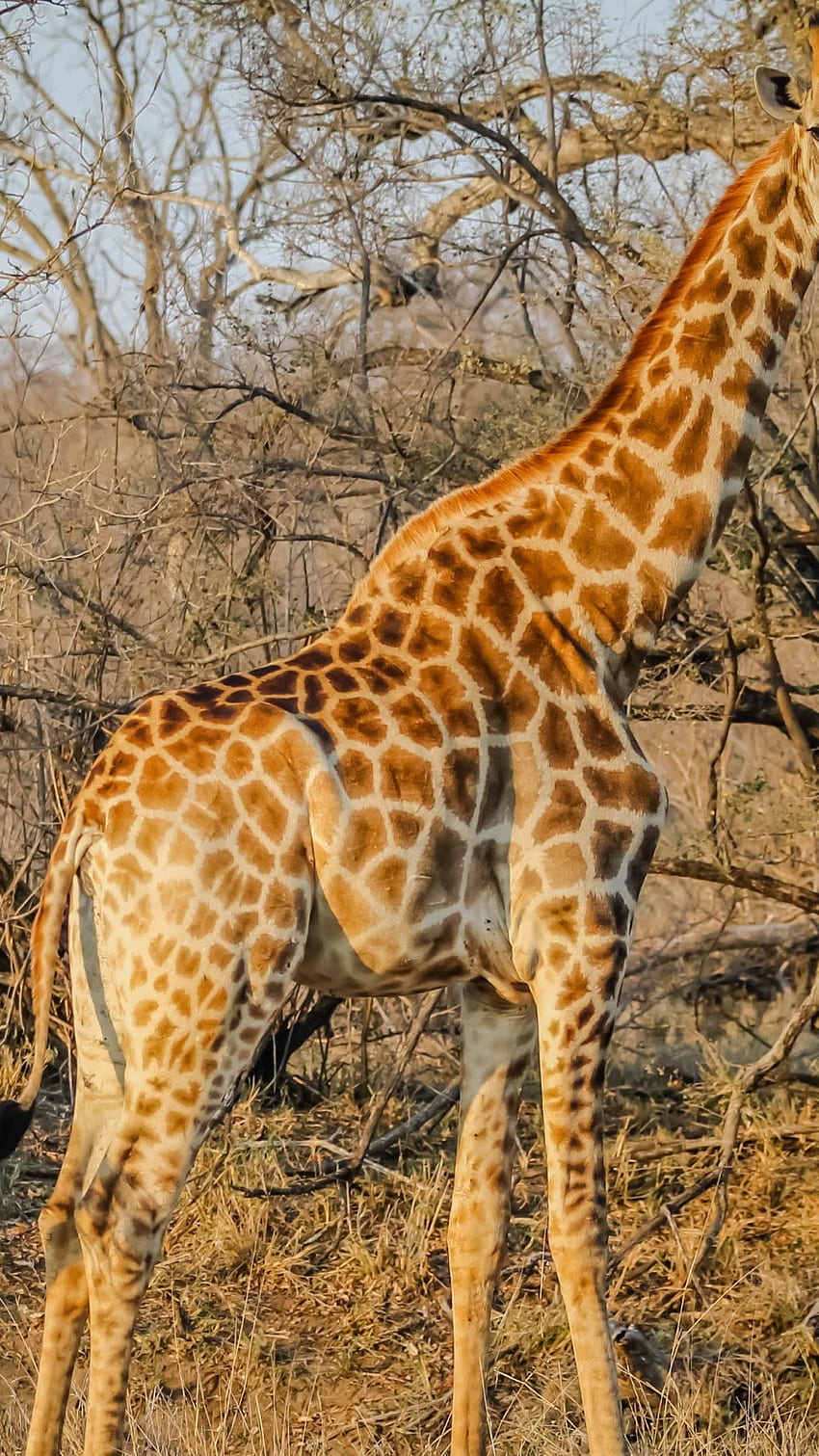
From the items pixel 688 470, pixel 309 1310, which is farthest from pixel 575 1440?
pixel 688 470

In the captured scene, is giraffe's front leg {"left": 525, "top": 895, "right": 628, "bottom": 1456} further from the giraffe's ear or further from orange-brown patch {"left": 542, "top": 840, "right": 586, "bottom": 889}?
the giraffe's ear

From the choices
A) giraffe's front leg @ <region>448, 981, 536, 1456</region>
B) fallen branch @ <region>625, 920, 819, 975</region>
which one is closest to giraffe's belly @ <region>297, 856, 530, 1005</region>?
giraffe's front leg @ <region>448, 981, 536, 1456</region>

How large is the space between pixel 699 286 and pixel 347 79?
309 centimetres

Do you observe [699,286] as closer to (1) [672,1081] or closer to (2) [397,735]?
(2) [397,735]

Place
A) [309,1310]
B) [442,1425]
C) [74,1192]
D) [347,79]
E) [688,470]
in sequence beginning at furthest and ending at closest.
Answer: [347,79] < [309,1310] < [442,1425] < [688,470] < [74,1192]

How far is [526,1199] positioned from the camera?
638cm

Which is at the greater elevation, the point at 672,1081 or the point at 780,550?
the point at 780,550

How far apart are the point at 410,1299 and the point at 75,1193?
232 cm

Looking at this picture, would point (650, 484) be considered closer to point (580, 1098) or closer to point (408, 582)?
point (408, 582)

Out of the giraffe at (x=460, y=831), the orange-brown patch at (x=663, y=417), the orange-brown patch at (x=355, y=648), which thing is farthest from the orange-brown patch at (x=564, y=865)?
the orange-brown patch at (x=663, y=417)

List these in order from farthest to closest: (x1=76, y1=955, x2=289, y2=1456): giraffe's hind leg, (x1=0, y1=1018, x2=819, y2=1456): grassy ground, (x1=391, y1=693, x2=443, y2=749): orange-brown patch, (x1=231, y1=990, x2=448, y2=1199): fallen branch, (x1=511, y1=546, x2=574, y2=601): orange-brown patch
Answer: (x1=231, y1=990, x2=448, y2=1199): fallen branch
(x1=0, y1=1018, x2=819, y2=1456): grassy ground
(x1=511, y1=546, x2=574, y2=601): orange-brown patch
(x1=391, y1=693, x2=443, y2=749): orange-brown patch
(x1=76, y1=955, x2=289, y2=1456): giraffe's hind leg

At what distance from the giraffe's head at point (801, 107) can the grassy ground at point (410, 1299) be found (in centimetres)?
331

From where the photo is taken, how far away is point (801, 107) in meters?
4.39

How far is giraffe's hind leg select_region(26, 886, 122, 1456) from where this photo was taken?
12.3ft
